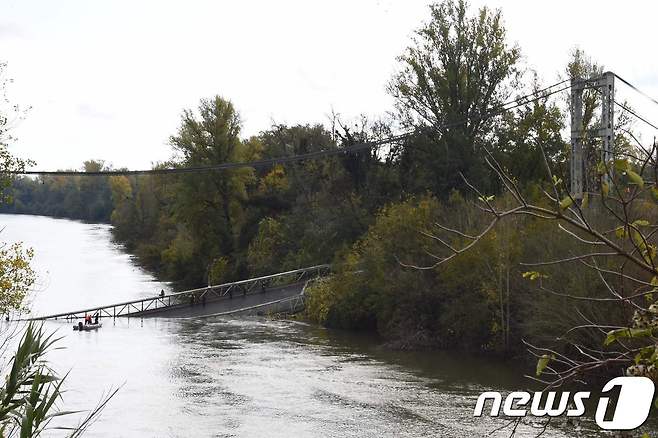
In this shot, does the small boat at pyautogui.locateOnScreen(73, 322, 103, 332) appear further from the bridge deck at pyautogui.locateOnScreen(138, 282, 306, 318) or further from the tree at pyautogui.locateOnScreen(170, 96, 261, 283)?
the tree at pyautogui.locateOnScreen(170, 96, 261, 283)

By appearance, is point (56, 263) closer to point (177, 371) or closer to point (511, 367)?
point (177, 371)

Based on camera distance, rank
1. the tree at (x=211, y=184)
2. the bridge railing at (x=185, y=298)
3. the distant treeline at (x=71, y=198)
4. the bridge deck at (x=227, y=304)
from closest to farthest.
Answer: the bridge railing at (x=185, y=298) < the bridge deck at (x=227, y=304) < the tree at (x=211, y=184) < the distant treeline at (x=71, y=198)

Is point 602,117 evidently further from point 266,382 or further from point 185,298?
point 185,298

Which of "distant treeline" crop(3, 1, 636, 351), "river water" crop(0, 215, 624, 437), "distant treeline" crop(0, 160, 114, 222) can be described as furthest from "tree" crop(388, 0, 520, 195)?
"distant treeline" crop(0, 160, 114, 222)

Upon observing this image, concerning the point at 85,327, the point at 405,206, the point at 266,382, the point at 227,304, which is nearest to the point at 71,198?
the point at 227,304

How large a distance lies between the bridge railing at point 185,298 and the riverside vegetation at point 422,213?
4.56ft

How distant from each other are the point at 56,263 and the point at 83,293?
51.8ft

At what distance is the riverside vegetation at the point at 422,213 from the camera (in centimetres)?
2938

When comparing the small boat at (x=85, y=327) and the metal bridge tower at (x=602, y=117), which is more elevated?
the metal bridge tower at (x=602, y=117)

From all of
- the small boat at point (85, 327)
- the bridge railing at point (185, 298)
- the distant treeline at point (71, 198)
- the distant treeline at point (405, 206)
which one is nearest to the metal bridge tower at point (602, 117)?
the distant treeline at point (405, 206)

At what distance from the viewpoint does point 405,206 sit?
3741 cm

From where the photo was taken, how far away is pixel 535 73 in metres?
46.5

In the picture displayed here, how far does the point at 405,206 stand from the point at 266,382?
13.4 meters

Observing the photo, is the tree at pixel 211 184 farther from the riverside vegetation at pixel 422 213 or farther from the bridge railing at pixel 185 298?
the bridge railing at pixel 185 298
